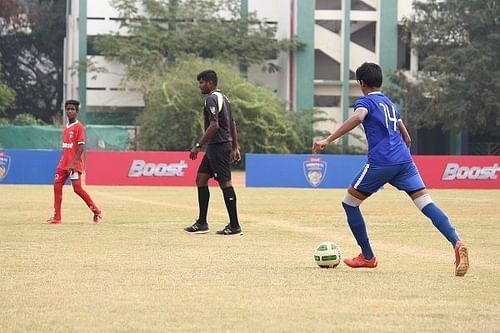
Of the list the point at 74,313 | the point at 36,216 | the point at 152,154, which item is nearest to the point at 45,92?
the point at 152,154

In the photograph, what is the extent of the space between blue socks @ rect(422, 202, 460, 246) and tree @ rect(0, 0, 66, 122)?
A: 59777mm

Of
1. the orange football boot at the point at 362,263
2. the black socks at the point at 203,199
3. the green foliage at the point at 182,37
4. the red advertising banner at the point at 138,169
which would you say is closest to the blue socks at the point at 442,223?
the orange football boot at the point at 362,263

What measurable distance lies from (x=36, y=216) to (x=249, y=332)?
12.0 m

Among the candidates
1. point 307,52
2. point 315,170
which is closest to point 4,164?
point 315,170

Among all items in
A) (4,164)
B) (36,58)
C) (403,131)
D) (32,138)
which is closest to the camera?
(403,131)

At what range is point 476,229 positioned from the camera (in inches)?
633

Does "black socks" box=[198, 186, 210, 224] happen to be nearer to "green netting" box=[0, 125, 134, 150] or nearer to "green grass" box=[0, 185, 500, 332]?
"green grass" box=[0, 185, 500, 332]

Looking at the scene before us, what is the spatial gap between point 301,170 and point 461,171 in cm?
500

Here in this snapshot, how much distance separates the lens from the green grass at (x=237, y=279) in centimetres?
708

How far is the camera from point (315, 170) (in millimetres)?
32875

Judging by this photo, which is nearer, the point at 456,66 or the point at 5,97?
the point at 456,66

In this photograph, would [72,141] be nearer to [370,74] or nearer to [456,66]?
[370,74]

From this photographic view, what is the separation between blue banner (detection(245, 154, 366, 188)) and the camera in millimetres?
32719

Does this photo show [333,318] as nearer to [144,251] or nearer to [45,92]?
[144,251]
